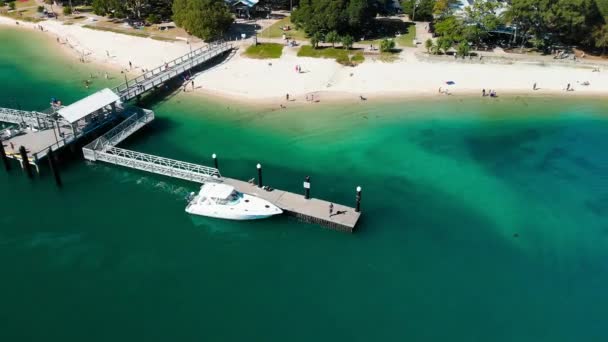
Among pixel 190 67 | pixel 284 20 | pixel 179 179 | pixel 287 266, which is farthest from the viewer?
pixel 284 20

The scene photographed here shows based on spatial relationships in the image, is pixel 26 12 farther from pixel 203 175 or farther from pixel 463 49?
pixel 463 49

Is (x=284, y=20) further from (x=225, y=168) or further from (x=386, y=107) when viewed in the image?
(x=225, y=168)

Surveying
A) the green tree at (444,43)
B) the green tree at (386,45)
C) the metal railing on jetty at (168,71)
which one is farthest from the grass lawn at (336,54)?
the metal railing on jetty at (168,71)

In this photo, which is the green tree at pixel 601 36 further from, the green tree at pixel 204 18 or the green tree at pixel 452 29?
the green tree at pixel 204 18

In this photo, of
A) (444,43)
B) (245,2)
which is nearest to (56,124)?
(245,2)

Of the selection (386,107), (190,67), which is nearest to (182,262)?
(386,107)

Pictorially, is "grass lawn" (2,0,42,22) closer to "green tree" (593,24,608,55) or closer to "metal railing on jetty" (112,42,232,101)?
"metal railing on jetty" (112,42,232,101)
